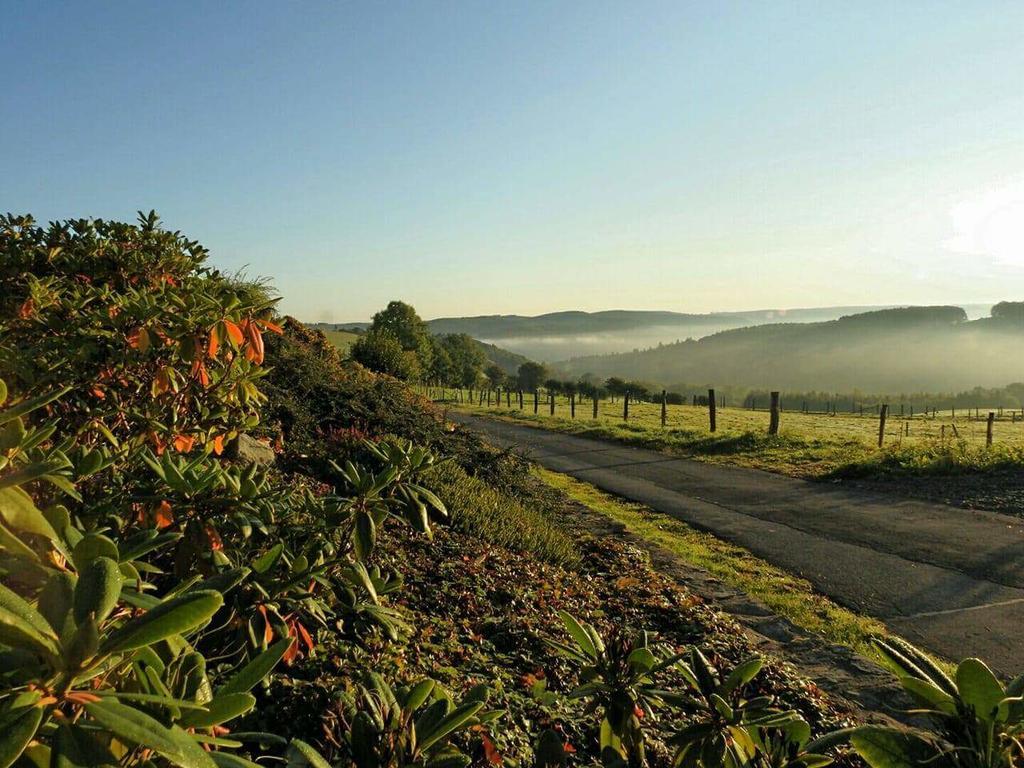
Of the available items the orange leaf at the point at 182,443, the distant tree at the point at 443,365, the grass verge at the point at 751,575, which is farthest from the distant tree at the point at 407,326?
the orange leaf at the point at 182,443

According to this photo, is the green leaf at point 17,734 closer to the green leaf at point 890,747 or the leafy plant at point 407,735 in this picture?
the leafy plant at point 407,735

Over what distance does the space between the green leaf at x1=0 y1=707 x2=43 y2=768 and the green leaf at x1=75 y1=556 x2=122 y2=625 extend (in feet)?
0.46

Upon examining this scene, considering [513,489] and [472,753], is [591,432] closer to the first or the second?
[513,489]

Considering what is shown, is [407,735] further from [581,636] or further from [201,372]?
[201,372]

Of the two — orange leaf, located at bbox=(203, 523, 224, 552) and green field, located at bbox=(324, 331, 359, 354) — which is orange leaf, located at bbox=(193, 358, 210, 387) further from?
green field, located at bbox=(324, 331, 359, 354)

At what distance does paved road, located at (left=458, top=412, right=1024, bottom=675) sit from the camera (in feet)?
18.9

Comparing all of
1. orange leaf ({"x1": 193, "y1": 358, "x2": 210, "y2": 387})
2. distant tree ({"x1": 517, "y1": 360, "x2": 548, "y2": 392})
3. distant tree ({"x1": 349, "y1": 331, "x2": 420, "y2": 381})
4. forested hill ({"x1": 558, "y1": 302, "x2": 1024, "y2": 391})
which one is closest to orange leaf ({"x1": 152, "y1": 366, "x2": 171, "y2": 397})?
orange leaf ({"x1": 193, "y1": 358, "x2": 210, "y2": 387})

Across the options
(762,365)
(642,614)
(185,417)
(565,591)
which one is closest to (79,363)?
(185,417)

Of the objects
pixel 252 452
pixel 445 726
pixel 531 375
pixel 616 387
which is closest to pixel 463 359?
pixel 531 375

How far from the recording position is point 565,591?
5.53m

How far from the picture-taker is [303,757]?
123 cm

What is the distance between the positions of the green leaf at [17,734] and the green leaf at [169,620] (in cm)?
13

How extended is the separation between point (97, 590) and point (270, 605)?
1.41 m

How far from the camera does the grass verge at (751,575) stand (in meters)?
5.61
